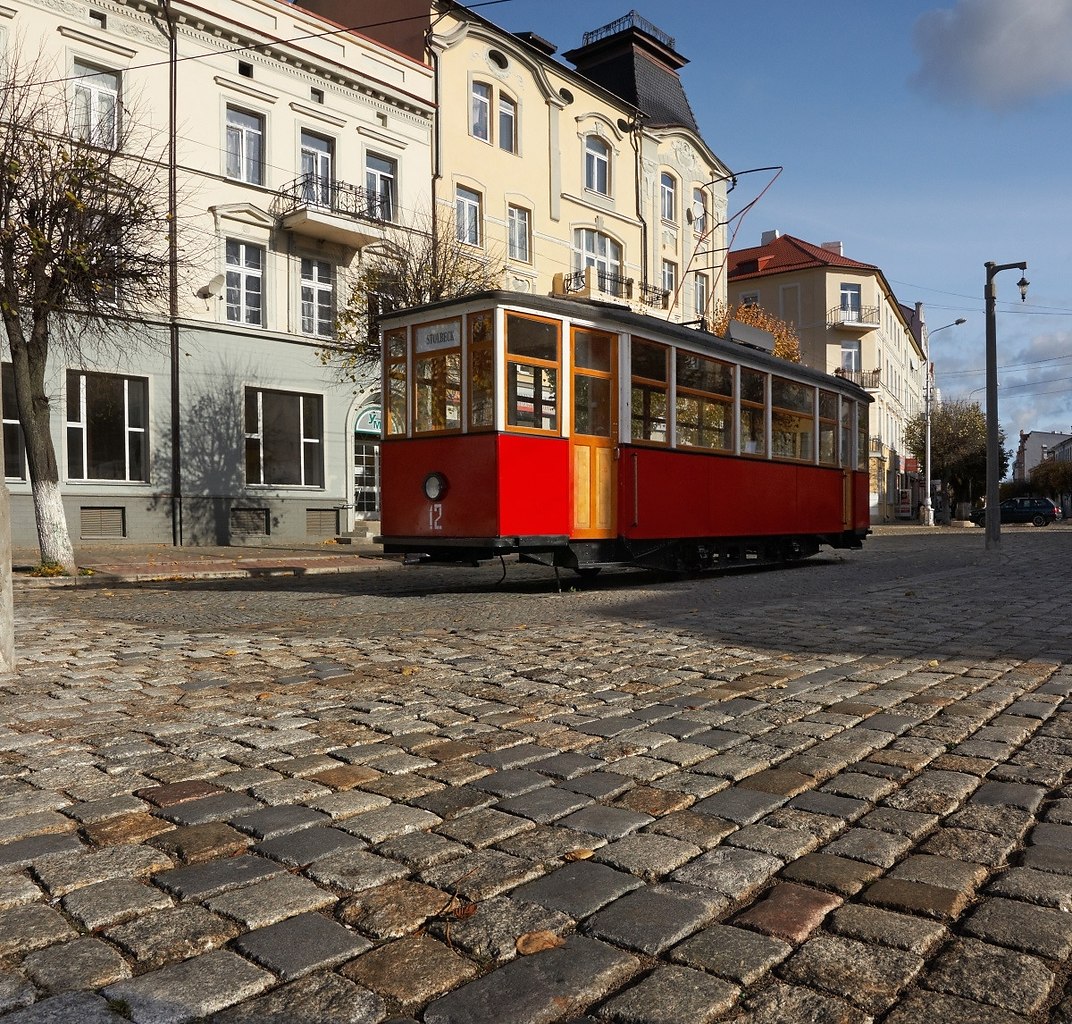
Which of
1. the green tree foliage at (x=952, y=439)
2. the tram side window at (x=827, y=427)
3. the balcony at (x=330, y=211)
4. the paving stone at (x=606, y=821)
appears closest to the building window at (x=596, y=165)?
the balcony at (x=330, y=211)

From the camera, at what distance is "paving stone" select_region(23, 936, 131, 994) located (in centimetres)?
201

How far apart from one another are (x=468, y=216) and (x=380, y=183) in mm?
3387

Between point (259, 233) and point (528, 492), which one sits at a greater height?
point (259, 233)

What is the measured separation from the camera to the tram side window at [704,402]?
12.9 meters

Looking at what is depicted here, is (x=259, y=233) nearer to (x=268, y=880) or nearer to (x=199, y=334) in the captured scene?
(x=199, y=334)

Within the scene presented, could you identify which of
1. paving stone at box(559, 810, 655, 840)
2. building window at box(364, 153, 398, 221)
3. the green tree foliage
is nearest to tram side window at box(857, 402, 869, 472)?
building window at box(364, 153, 398, 221)

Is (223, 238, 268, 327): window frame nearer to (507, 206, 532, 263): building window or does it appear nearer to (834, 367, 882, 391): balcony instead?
(507, 206, 532, 263): building window

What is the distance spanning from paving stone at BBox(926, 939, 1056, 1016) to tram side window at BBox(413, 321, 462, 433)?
30.9ft

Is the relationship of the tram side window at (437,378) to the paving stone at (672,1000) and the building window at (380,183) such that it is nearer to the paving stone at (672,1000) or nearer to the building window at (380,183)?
the paving stone at (672,1000)

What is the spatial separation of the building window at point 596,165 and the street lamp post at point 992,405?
16304 millimetres

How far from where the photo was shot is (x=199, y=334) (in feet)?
71.9

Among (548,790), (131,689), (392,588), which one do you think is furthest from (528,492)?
(548,790)

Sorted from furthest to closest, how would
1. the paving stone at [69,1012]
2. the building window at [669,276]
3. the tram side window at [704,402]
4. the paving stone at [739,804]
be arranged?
the building window at [669,276]
the tram side window at [704,402]
the paving stone at [739,804]
the paving stone at [69,1012]

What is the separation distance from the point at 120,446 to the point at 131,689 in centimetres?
1736
